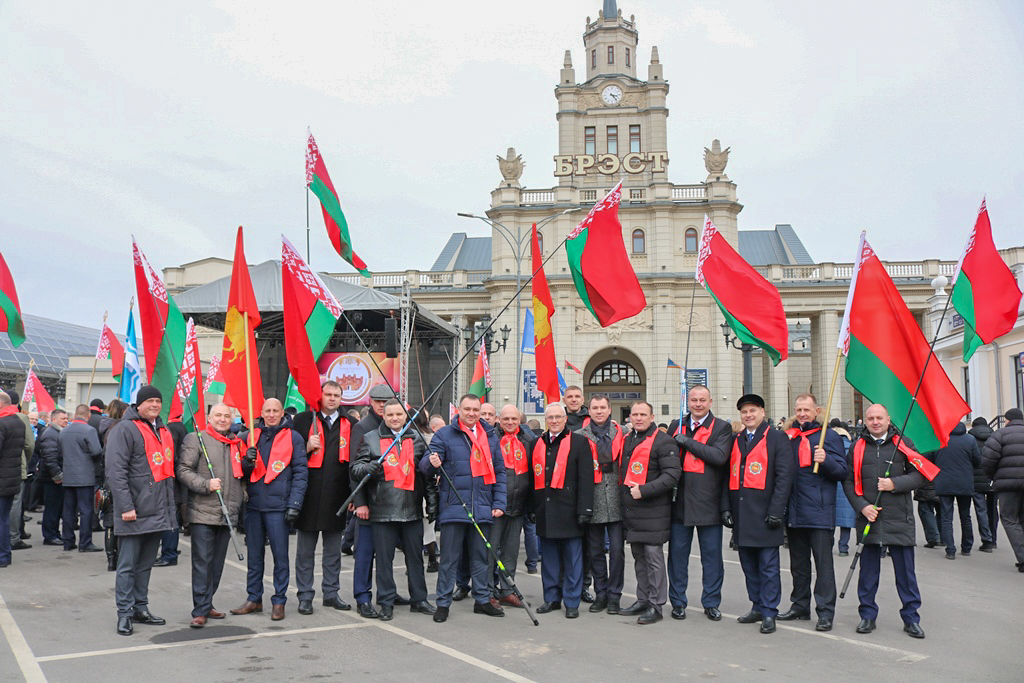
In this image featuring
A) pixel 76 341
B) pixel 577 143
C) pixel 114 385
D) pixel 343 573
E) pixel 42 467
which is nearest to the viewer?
pixel 343 573

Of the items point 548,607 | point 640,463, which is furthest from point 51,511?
point 640,463

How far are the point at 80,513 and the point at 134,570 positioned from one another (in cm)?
560

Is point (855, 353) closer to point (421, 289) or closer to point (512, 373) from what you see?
point (512, 373)

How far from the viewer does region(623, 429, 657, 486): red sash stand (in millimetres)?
7930

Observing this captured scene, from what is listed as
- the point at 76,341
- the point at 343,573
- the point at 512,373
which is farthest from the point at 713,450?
the point at 76,341

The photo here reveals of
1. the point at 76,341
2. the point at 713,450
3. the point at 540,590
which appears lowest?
the point at 540,590

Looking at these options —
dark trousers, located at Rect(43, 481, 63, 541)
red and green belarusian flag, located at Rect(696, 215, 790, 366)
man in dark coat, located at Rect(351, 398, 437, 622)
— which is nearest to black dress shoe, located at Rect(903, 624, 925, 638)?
red and green belarusian flag, located at Rect(696, 215, 790, 366)

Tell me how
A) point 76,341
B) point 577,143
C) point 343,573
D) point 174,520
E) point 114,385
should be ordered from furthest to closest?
point 76,341 < point 577,143 < point 114,385 < point 343,573 < point 174,520

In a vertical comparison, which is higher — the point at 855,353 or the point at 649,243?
the point at 649,243

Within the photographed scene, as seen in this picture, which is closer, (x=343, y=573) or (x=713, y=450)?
(x=713, y=450)

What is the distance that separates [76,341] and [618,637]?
61.0m

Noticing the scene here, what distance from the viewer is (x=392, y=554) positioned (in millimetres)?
7961

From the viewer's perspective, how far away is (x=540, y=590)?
9.40m

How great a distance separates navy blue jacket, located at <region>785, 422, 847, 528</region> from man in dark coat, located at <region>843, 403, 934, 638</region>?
6.5 inches
